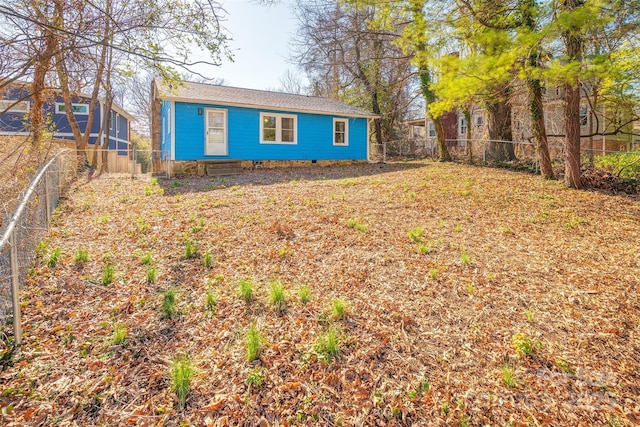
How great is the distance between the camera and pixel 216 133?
512 inches

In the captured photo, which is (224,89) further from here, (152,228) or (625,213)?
(625,213)

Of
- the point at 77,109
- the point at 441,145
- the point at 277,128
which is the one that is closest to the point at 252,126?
the point at 277,128

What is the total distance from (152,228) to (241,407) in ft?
12.7

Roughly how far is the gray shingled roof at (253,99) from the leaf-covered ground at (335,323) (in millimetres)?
7344

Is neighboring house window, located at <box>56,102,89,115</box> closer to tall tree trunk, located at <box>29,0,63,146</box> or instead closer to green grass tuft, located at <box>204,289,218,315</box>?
tall tree trunk, located at <box>29,0,63,146</box>

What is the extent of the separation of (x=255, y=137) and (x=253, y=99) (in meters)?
1.59

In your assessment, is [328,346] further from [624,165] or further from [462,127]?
[462,127]

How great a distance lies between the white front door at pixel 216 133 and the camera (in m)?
12.8

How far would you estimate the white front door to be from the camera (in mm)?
12766

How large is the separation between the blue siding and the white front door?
0.47 feet

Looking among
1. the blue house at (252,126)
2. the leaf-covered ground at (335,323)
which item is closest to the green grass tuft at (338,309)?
the leaf-covered ground at (335,323)

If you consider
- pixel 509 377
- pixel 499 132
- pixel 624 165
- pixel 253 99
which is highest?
pixel 253 99

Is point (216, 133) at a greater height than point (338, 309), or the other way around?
point (216, 133)

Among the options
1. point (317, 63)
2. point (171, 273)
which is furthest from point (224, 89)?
point (171, 273)
